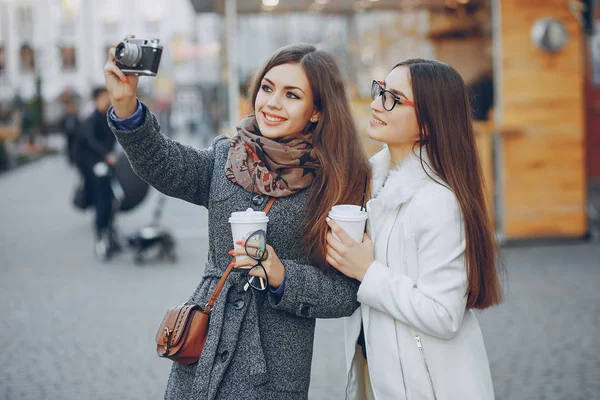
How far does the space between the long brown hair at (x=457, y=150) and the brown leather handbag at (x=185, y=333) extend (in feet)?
2.57

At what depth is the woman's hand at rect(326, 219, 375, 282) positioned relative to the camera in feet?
7.83

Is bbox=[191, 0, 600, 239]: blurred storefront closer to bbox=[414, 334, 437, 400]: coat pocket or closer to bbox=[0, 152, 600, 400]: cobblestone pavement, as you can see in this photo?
bbox=[0, 152, 600, 400]: cobblestone pavement

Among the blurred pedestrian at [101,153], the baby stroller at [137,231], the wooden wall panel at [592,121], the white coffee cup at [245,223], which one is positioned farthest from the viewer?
the wooden wall panel at [592,121]

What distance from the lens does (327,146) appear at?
103 inches

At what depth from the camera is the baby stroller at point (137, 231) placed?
8820 millimetres

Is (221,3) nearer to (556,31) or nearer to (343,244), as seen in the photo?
(556,31)

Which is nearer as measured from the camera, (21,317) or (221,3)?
(21,317)

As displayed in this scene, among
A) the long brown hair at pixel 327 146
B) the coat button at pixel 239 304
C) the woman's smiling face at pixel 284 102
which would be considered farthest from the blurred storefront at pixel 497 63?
the coat button at pixel 239 304

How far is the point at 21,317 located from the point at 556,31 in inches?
261

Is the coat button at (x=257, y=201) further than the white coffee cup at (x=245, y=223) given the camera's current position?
Yes

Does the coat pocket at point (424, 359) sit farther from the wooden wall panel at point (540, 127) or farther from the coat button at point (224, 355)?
the wooden wall panel at point (540, 127)

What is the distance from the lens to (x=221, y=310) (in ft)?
8.05

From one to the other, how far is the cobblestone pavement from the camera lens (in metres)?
3.01

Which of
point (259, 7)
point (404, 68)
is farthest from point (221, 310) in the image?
point (259, 7)
